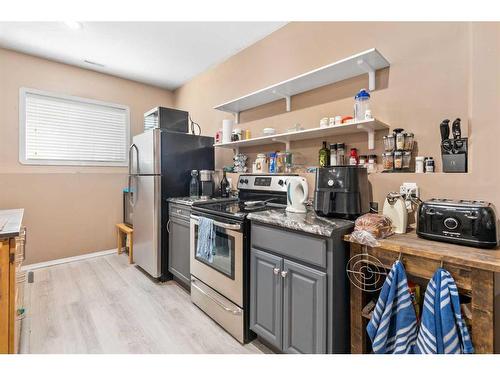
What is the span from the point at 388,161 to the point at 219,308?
1610 mm

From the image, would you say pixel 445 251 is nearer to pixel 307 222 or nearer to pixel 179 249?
pixel 307 222

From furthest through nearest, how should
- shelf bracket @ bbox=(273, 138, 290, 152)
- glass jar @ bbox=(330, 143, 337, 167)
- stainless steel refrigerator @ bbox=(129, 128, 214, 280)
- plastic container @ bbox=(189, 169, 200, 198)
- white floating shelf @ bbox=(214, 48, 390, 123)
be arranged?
plastic container @ bbox=(189, 169, 200, 198) → stainless steel refrigerator @ bbox=(129, 128, 214, 280) → shelf bracket @ bbox=(273, 138, 290, 152) → glass jar @ bbox=(330, 143, 337, 167) → white floating shelf @ bbox=(214, 48, 390, 123)

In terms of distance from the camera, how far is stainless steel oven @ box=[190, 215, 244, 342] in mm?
1725

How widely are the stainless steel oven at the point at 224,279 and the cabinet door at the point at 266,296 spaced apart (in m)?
0.10

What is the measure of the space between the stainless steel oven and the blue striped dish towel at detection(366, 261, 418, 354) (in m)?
0.86

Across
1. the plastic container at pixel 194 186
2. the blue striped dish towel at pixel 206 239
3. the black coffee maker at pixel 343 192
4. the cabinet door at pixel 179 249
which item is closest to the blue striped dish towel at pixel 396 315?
the black coffee maker at pixel 343 192

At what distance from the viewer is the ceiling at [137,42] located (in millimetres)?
2475

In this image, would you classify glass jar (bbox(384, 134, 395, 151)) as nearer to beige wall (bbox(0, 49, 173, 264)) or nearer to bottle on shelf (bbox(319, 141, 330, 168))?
bottle on shelf (bbox(319, 141, 330, 168))

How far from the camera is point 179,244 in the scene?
8.37ft

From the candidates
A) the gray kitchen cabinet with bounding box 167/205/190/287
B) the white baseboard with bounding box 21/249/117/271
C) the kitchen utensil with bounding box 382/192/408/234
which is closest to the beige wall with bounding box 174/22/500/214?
the kitchen utensil with bounding box 382/192/408/234

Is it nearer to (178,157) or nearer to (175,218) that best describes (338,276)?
(175,218)

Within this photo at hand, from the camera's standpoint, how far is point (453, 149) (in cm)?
139

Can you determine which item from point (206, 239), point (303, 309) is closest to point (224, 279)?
point (206, 239)
